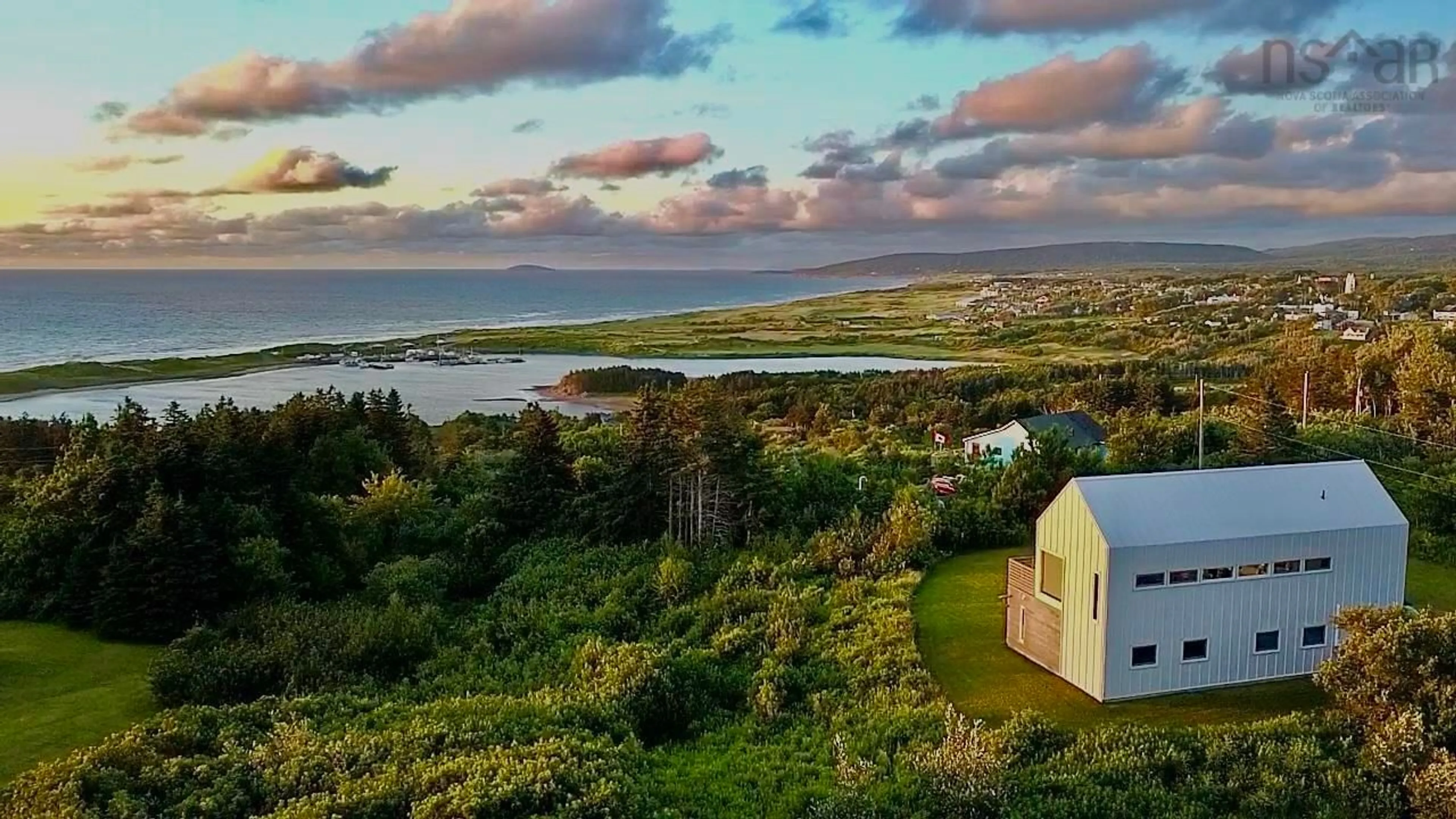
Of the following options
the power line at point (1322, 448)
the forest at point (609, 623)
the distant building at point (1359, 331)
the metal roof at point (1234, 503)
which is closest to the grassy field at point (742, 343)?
the distant building at point (1359, 331)

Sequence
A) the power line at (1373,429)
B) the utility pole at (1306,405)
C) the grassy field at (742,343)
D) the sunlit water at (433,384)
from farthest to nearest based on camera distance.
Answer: the grassy field at (742,343) < the sunlit water at (433,384) < the utility pole at (1306,405) < the power line at (1373,429)

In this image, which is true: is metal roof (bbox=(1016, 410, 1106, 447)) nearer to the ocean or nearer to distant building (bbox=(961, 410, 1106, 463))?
distant building (bbox=(961, 410, 1106, 463))

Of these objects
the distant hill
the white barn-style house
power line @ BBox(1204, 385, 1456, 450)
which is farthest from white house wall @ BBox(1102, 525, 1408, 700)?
the distant hill

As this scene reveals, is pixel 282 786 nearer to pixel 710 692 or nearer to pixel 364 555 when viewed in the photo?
pixel 710 692

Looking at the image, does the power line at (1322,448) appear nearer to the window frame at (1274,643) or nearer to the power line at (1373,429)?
the power line at (1373,429)

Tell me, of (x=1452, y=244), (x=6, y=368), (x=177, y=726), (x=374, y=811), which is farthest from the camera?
(x=1452, y=244)

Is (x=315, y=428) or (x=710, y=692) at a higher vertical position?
(x=315, y=428)

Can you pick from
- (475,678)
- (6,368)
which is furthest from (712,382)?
(6,368)
